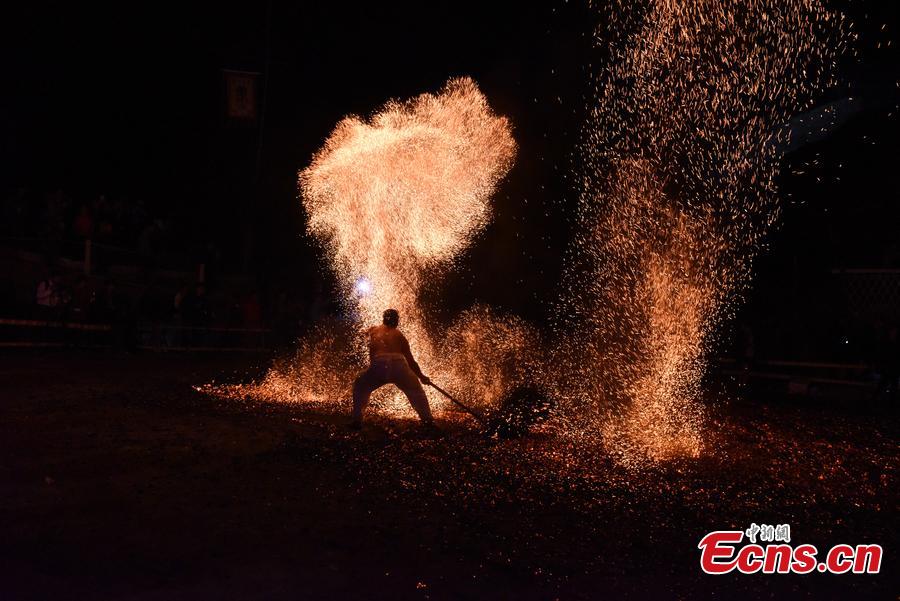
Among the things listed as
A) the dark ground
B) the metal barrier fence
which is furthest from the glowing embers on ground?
the metal barrier fence

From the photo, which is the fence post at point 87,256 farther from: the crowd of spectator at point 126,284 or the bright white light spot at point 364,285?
the bright white light spot at point 364,285

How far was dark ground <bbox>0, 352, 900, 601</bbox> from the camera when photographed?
4.76 metres

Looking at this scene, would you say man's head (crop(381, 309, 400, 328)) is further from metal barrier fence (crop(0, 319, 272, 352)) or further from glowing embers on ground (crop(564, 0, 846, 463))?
metal barrier fence (crop(0, 319, 272, 352))

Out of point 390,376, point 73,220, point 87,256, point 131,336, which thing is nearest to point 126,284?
point 87,256

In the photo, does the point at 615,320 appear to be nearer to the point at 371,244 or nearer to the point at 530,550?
the point at 371,244

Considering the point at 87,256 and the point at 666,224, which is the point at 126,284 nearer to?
the point at 87,256

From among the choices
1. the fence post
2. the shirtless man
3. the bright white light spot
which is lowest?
the shirtless man

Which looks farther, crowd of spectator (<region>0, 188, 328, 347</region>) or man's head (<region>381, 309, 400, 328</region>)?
crowd of spectator (<region>0, 188, 328, 347</region>)

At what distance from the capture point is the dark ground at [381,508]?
15.6ft

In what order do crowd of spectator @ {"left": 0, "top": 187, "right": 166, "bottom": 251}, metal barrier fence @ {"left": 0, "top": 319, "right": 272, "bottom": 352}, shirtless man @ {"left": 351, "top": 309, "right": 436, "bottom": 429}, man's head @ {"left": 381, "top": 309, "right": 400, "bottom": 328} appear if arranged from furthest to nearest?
crowd of spectator @ {"left": 0, "top": 187, "right": 166, "bottom": 251} < metal barrier fence @ {"left": 0, "top": 319, "right": 272, "bottom": 352} < man's head @ {"left": 381, "top": 309, "right": 400, "bottom": 328} < shirtless man @ {"left": 351, "top": 309, "right": 436, "bottom": 429}

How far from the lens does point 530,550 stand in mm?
5344

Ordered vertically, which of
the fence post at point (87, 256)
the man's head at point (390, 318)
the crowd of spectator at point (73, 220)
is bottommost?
the man's head at point (390, 318)

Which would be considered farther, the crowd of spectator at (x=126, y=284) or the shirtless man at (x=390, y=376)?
the crowd of spectator at (x=126, y=284)

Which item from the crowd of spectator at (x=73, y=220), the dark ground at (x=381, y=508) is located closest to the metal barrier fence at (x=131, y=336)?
the crowd of spectator at (x=73, y=220)
